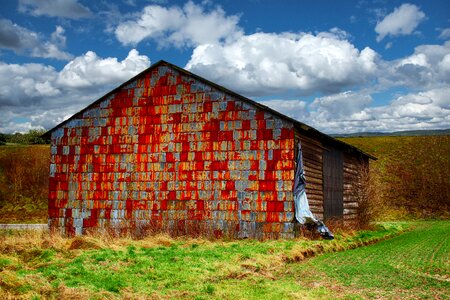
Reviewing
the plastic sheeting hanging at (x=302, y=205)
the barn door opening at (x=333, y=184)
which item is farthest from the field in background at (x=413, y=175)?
the plastic sheeting hanging at (x=302, y=205)

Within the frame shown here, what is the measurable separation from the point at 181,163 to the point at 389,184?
38.2 metres

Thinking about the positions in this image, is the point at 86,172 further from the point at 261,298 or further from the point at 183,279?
the point at 261,298

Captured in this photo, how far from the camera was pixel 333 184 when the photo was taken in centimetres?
2466

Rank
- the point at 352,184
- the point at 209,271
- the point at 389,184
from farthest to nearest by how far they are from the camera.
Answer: the point at 389,184
the point at 352,184
the point at 209,271

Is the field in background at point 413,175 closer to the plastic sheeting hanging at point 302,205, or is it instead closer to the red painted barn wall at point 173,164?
the plastic sheeting hanging at point 302,205

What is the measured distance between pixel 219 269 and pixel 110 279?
2.76m

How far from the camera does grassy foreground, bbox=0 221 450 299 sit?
9.16 metres

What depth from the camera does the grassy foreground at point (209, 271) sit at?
9.16 m

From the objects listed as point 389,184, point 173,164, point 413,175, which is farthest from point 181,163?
point 413,175

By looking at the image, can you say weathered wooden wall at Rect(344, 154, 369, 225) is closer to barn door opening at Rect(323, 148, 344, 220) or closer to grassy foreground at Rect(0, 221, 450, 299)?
barn door opening at Rect(323, 148, 344, 220)

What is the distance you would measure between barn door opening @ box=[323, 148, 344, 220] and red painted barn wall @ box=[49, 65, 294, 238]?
4.94m

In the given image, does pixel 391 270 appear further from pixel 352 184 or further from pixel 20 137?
pixel 20 137

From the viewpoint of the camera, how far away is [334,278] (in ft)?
37.8

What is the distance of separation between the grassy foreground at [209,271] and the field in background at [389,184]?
25092 mm
